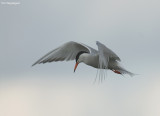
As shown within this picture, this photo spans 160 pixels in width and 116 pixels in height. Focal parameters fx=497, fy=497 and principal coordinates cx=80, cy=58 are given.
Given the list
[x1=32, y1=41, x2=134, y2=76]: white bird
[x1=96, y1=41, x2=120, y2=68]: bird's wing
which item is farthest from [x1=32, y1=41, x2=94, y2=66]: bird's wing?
[x1=96, y1=41, x2=120, y2=68]: bird's wing

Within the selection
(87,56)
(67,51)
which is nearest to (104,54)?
(87,56)

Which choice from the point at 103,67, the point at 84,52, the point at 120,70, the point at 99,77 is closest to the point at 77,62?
the point at 84,52

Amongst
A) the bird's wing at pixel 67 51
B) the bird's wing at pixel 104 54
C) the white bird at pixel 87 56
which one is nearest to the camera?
the bird's wing at pixel 104 54

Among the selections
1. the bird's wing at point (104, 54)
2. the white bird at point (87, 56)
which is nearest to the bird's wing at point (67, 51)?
the white bird at point (87, 56)

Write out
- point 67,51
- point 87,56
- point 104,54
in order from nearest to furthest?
point 104,54, point 87,56, point 67,51

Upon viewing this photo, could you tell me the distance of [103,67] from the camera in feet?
53.1

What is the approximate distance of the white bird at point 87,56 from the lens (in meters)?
17.2

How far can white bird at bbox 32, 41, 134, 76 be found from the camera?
56.5ft

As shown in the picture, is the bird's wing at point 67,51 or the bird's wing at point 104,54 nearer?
the bird's wing at point 104,54

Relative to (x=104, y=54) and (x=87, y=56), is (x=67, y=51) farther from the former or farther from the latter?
(x=104, y=54)

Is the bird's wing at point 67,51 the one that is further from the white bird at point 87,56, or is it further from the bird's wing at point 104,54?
the bird's wing at point 104,54

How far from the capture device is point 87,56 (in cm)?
1870

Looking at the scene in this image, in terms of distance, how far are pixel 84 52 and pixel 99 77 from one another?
5.42 meters

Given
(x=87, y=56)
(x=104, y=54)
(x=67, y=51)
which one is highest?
(x=104, y=54)
